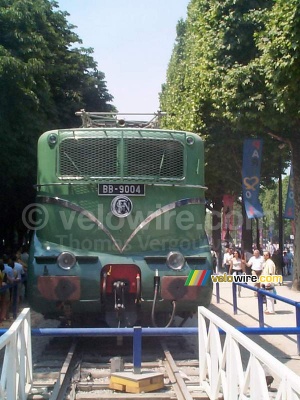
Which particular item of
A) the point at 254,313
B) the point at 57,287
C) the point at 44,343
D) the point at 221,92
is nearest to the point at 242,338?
the point at 57,287

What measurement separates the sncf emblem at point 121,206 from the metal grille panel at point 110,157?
0.38m

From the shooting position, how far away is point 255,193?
79.4ft

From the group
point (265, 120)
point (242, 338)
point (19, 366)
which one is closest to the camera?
point (242, 338)

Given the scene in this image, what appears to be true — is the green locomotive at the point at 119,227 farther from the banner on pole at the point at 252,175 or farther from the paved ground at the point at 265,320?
the banner on pole at the point at 252,175

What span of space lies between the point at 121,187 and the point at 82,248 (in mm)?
1123

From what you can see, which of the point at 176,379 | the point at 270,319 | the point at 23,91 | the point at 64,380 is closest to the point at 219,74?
the point at 23,91

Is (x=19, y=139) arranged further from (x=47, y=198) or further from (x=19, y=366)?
(x=19, y=366)

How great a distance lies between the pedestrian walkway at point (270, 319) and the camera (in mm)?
10922

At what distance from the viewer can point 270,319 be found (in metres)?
15.6

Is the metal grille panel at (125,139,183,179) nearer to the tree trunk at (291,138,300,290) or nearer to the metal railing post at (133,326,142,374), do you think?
the metal railing post at (133,326,142,374)

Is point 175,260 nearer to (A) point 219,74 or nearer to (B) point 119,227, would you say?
(B) point 119,227

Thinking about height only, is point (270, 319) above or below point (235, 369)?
below

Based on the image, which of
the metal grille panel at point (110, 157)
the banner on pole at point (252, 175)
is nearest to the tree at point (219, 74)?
the banner on pole at point (252, 175)

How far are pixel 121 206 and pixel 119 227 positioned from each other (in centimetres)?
33
